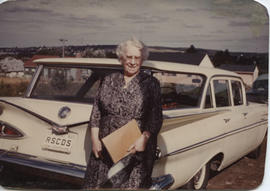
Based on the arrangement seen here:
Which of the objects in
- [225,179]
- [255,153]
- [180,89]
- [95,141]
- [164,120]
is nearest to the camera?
[95,141]

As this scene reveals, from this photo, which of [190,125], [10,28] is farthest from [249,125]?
[10,28]

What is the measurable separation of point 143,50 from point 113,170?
1.07 meters

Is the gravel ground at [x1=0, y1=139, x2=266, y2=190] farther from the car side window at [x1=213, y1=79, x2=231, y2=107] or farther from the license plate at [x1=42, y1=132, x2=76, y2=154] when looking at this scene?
the car side window at [x1=213, y1=79, x2=231, y2=107]

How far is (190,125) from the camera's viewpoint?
2.93m

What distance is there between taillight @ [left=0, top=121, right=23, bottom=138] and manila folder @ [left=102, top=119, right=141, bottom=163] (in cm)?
81

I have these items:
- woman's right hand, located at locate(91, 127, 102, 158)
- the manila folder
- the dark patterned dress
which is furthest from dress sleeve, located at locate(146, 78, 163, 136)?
woman's right hand, located at locate(91, 127, 102, 158)

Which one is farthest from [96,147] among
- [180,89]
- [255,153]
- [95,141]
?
[255,153]

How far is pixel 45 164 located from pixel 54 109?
0.49 meters

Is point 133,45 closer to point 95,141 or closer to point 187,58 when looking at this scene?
point 187,58

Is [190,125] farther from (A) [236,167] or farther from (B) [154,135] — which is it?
(A) [236,167]

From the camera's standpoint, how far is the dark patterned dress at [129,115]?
263cm

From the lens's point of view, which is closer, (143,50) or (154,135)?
(154,135)

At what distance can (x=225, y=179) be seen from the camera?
135 inches

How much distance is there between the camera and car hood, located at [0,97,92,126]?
2709mm
